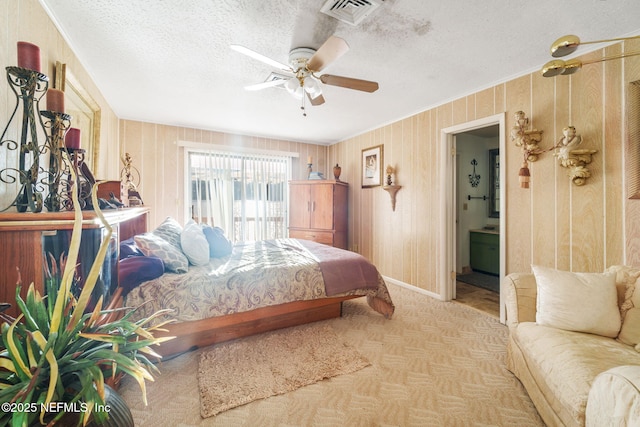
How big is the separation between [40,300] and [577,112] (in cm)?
351

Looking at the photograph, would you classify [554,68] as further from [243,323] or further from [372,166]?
[372,166]

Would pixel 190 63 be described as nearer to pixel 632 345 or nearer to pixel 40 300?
pixel 40 300

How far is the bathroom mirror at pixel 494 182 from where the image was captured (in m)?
4.70

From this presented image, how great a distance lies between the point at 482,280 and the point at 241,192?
14.5 ft

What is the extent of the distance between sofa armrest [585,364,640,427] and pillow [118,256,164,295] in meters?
2.49

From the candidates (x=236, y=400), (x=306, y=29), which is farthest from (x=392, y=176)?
(x=236, y=400)

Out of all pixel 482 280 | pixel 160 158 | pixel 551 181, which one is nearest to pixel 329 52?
pixel 551 181

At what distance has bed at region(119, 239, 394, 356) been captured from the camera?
194cm

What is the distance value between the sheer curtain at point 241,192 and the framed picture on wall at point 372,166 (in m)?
1.52

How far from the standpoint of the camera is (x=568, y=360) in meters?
1.28

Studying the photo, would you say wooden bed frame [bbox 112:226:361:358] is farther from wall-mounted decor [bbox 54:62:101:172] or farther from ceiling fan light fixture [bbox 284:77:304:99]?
ceiling fan light fixture [bbox 284:77:304:99]


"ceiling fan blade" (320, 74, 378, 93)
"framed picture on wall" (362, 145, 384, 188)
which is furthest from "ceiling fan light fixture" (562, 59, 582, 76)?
"framed picture on wall" (362, 145, 384, 188)

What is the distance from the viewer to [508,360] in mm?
1903

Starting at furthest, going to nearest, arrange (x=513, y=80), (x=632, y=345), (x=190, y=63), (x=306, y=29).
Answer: (x=513, y=80) → (x=190, y=63) → (x=306, y=29) → (x=632, y=345)
